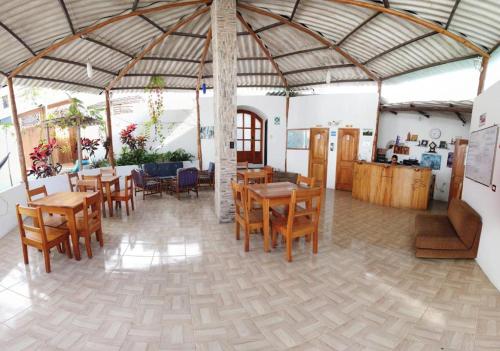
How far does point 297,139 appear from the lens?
29.6 feet

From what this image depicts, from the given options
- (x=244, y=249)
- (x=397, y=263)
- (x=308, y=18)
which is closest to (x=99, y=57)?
(x=308, y=18)

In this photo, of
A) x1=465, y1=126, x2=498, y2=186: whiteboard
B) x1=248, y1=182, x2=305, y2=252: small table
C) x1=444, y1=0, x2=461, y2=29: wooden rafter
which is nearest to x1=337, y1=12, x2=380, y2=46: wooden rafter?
x1=444, y1=0, x2=461, y2=29: wooden rafter

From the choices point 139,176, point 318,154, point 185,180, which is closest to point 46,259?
point 139,176

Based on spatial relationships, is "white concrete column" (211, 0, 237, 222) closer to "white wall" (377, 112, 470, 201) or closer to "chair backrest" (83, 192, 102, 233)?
"chair backrest" (83, 192, 102, 233)

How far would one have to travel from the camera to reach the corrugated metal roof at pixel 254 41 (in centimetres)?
406

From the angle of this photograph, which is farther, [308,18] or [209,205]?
[209,205]

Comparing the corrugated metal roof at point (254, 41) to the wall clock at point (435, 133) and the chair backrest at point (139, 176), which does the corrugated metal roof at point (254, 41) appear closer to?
the wall clock at point (435, 133)

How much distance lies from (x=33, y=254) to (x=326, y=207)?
576 cm

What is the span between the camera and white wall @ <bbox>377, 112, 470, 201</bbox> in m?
6.68

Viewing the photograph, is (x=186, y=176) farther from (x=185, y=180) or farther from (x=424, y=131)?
(x=424, y=131)

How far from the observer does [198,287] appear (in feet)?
9.84

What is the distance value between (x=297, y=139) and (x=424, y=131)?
12.3 ft


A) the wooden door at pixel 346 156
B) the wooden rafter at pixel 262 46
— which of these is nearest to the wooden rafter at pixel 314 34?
the wooden rafter at pixel 262 46

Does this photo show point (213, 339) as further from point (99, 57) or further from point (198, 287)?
point (99, 57)
